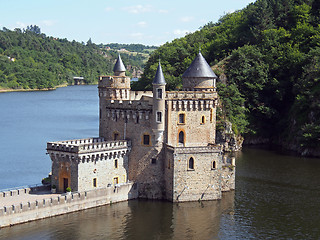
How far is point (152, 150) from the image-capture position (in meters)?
59.1

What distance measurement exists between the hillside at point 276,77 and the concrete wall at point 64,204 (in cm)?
3608

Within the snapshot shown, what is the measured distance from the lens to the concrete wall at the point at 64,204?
161 feet

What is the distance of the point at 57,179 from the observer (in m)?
56.4

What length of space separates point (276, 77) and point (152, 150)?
49147mm

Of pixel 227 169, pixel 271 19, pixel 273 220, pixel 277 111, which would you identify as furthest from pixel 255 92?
pixel 273 220

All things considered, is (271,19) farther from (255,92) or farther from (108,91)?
(108,91)

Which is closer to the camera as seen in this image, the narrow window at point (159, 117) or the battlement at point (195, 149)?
the battlement at point (195, 149)

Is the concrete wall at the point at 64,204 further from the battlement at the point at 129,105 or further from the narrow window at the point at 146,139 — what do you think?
the battlement at the point at 129,105

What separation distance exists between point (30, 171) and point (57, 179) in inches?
722

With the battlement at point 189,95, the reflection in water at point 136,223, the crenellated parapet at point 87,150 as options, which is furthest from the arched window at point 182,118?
the reflection in water at point 136,223

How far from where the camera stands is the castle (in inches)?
2210

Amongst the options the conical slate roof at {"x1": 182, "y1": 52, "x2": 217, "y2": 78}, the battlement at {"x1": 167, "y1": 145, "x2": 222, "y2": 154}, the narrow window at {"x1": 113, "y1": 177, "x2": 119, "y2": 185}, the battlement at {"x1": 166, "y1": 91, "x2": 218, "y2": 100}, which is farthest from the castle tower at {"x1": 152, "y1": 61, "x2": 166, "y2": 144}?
the conical slate roof at {"x1": 182, "y1": 52, "x2": 217, "y2": 78}

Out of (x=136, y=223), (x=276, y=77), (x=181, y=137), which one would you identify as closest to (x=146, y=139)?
(x=181, y=137)

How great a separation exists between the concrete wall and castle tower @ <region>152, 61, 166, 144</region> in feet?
20.4
